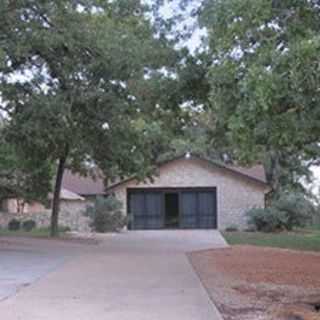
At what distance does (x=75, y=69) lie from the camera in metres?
24.6

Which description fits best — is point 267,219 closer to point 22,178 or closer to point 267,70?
point 22,178

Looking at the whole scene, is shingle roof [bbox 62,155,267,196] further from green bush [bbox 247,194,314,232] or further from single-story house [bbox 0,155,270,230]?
green bush [bbox 247,194,314,232]

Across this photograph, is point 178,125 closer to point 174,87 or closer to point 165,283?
point 174,87

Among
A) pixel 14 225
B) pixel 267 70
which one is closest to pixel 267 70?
pixel 267 70

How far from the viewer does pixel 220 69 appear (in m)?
12.1

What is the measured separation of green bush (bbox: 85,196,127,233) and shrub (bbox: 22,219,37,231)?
13.1ft

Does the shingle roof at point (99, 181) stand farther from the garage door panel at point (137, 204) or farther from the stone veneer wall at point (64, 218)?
the stone veneer wall at point (64, 218)

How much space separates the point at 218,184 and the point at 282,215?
7.01 metres

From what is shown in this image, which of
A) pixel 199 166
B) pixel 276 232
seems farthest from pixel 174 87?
pixel 199 166

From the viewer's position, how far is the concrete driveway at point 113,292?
11469 millimetres

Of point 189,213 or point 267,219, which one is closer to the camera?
point 267,219

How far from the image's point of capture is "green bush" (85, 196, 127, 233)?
40531 mm

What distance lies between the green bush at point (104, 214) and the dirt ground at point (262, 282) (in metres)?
15.1

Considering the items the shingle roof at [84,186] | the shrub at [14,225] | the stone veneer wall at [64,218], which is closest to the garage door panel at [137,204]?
the shingle roof at [84,186]
